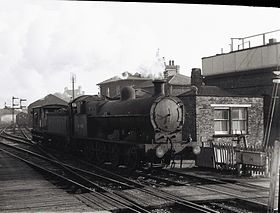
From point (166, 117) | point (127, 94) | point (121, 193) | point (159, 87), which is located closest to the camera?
point (121, 193)

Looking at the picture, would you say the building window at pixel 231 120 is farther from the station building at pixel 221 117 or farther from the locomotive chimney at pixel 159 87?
the locomotive chimney at pixel 159 87

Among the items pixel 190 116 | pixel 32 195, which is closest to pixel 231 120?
pixel 190 116

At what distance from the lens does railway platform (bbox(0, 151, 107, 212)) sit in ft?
→ 23.8

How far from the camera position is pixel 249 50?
67.4ft

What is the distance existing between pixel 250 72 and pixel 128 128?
34.9 ft

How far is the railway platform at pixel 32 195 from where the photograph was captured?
726cm

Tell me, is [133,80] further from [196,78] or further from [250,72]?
[250,72]

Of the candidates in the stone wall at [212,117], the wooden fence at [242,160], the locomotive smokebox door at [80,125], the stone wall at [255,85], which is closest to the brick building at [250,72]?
the stone wall at [255,85]

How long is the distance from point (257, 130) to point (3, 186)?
12.4 metres

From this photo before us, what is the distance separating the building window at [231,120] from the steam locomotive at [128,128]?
505cm

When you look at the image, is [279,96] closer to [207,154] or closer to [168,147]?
[207,154]

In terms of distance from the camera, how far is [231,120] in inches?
674

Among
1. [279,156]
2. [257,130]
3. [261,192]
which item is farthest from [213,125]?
[279,156]

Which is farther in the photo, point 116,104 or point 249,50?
point 249,50
